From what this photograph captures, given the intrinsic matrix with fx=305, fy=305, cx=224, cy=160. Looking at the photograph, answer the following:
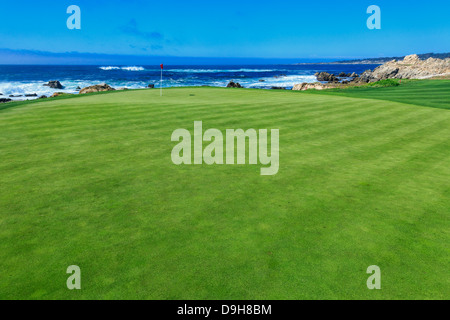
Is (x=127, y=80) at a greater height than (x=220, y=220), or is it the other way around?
(x=127, y=80)

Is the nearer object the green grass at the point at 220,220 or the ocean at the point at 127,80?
the green grass at the point at 220,220

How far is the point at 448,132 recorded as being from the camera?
12461 millimetres

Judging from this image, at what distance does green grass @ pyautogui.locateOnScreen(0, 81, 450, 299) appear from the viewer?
152 inches

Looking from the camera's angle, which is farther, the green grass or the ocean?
the ocean

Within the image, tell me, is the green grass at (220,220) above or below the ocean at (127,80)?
below

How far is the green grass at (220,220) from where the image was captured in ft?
12.7

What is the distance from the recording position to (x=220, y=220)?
211 inches

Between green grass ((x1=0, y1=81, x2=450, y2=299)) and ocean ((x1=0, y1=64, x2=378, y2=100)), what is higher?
ocean ((x1=0, y1=64, x2=378, y2=100))

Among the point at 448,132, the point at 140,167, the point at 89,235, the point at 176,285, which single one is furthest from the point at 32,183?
the point at 448,132

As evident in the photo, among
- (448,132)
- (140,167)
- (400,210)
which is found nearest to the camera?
(400,210)

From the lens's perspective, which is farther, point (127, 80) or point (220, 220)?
point (127, 80)
